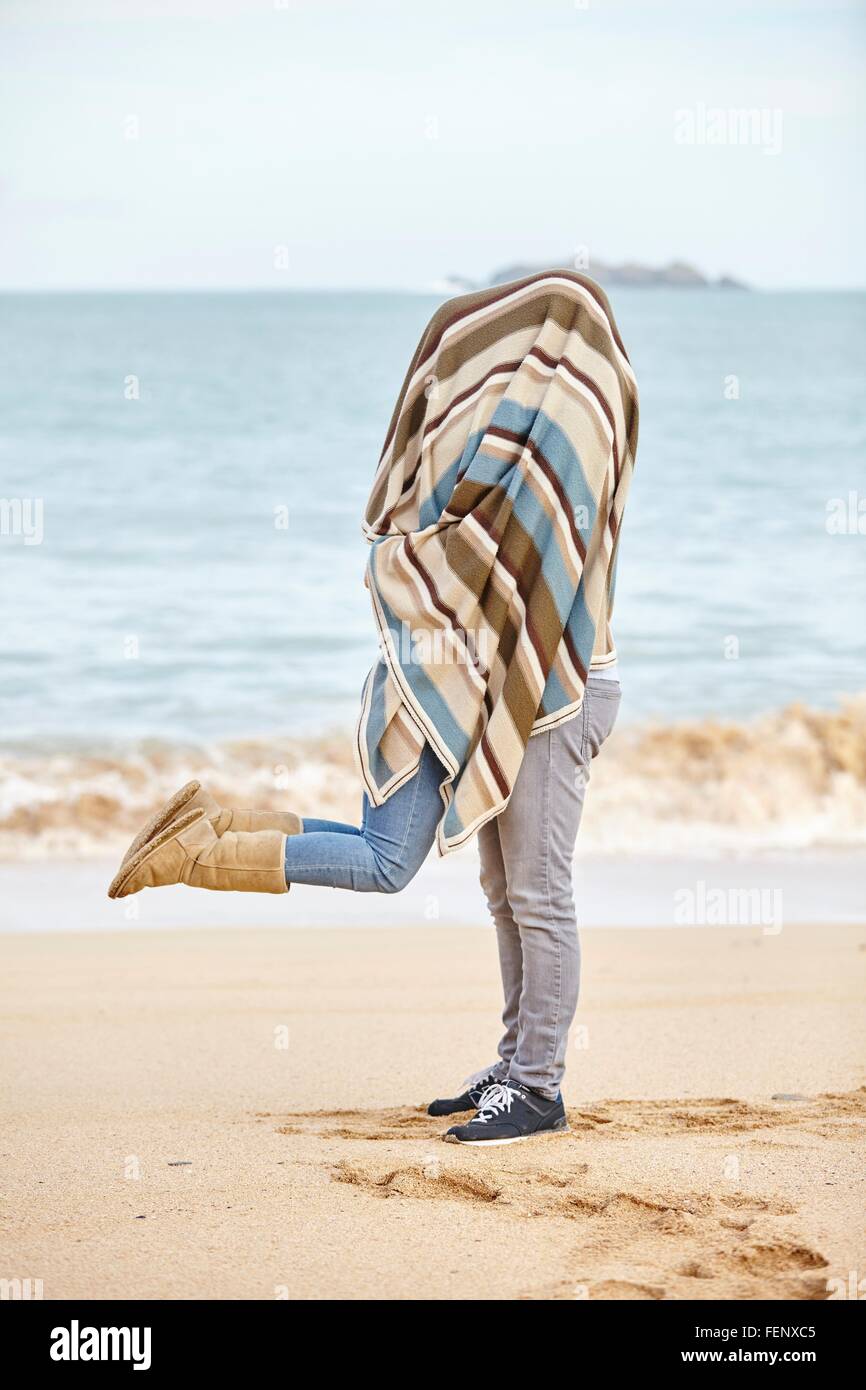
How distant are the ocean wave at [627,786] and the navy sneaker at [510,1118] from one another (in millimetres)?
4624

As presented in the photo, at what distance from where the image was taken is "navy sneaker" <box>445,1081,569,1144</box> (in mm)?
2902

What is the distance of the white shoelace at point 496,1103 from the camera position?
293 cm

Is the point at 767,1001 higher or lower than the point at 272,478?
lower

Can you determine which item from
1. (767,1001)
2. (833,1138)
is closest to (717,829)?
(767,1001)

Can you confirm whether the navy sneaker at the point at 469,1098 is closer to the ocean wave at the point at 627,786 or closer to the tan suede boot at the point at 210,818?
the tan suede boot at the point at 210,818

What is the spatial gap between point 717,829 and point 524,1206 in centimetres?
576

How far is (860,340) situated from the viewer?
22.3 meters

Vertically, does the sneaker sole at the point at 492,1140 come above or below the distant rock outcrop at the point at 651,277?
below

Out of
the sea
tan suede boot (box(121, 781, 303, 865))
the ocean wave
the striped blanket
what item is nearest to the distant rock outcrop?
the sea

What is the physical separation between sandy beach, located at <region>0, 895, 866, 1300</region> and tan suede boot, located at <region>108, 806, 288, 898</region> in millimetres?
586

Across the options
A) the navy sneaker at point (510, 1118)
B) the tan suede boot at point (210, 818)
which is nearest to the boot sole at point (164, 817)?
the tan suede boot at point (210, 818)

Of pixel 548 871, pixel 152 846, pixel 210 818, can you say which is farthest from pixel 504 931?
pixel 152 846

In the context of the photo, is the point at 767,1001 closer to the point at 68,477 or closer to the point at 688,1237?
the point at 688,1237

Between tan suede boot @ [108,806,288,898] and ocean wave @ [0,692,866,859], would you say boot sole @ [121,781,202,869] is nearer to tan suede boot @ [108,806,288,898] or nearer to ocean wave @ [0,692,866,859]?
tan suede boot @ [108,806,288,898]
